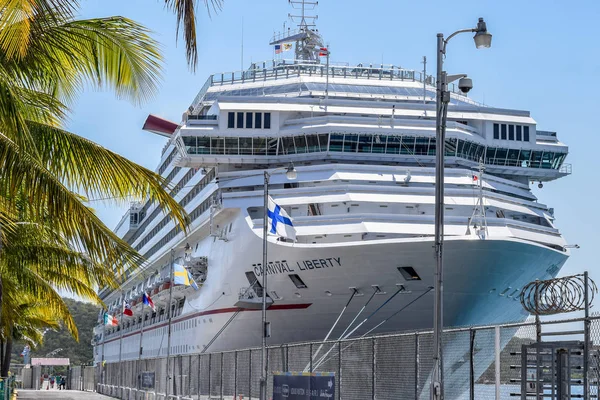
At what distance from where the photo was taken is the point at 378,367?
1981 centimetres

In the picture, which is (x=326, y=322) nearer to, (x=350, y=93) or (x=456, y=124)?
(x=456, y=124)

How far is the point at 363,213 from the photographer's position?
119ft

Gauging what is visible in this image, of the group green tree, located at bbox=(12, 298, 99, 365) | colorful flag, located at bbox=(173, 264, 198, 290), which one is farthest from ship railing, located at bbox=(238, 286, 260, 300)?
green tree, located at bbox=(12, 298, 99, 365)

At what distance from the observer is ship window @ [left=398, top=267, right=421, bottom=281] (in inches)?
1356

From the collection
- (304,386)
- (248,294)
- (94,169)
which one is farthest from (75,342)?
(94,169)

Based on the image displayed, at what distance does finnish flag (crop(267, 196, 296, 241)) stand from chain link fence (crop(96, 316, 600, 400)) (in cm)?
369

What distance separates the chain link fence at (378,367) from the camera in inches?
597


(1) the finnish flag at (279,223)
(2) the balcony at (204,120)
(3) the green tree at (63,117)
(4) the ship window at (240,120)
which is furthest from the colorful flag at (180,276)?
(3) the green tree at (63,117)

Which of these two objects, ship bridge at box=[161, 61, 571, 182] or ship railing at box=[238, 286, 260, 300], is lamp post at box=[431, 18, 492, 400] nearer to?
ship railing at box=[238, 286, 260, 300]

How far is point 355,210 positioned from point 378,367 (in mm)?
18038

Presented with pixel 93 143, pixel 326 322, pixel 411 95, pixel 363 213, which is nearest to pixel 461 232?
pixel 363 213

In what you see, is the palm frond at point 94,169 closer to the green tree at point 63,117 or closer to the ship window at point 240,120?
the green tree at point 63,117

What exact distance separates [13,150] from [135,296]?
52993 millimetres

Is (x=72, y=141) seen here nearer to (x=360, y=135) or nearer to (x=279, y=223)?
(x=279, y=223)
